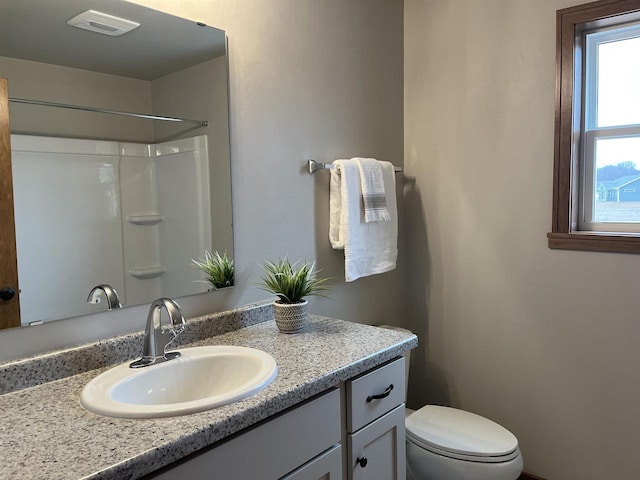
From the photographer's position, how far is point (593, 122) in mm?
1994

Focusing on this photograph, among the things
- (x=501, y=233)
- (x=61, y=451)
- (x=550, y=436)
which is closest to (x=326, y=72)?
(x=501, y=233)

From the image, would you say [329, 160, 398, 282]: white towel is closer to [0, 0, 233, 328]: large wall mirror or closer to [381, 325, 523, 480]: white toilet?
[0, 0, 233, 328]: large wall mirror

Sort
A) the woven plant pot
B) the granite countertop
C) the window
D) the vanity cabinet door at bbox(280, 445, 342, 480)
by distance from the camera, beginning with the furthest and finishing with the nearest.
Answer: the window, the woven plant pot, the vanity cabinet door at bbox(280, 445, 342, 480), the granite countertop

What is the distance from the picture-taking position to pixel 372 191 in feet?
6.64

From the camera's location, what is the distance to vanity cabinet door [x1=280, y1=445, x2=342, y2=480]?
3.77 feet

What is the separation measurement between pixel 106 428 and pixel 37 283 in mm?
481

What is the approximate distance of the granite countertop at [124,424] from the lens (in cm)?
83

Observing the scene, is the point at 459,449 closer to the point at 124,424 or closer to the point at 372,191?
the point at 372,191

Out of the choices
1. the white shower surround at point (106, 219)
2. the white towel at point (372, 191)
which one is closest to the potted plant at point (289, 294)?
the white shower surround at point (106, 219)

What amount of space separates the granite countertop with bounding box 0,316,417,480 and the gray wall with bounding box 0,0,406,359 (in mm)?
222

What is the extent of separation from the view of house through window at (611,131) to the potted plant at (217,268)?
4.79 ft

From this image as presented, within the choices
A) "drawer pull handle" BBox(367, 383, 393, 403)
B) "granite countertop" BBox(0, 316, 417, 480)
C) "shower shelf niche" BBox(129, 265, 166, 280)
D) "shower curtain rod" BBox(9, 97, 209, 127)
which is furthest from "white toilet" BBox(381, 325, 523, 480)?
"shower curtain rod" BBox(9, 97, 209, 127)

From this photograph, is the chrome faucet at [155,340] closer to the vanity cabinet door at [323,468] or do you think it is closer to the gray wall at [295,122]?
the gray wall at [295,122]

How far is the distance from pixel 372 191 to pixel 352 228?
0.19 meters
